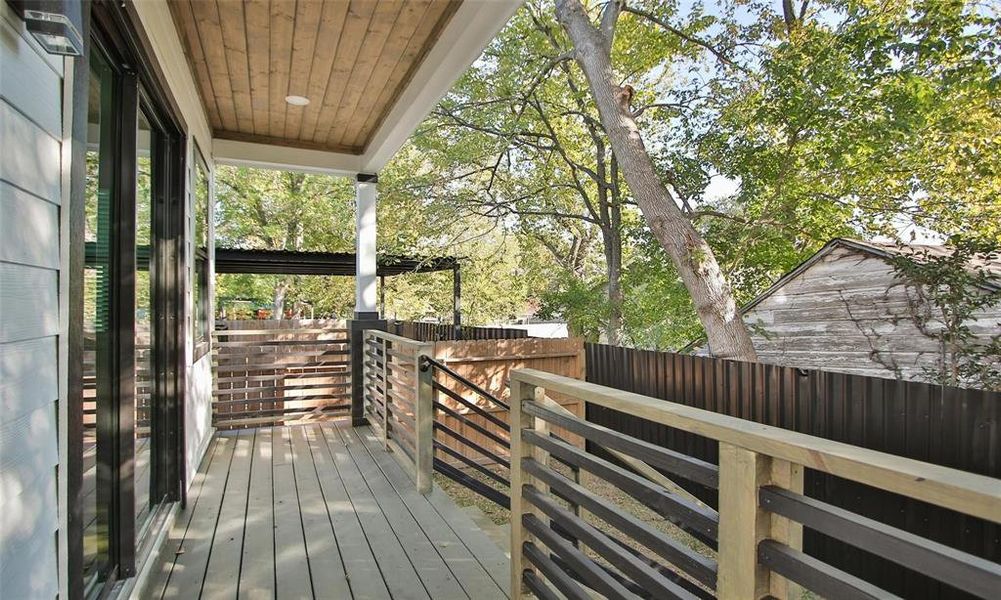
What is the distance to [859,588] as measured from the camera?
875 mm

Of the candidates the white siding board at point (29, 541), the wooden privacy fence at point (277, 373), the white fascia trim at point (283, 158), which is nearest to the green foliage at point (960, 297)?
the white fascia trim at point (283, 158)

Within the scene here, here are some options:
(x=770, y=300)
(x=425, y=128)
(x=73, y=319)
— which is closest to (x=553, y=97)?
(x=425, y=128)

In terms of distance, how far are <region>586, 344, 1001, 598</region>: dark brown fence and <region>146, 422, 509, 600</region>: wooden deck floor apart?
5.71 feet

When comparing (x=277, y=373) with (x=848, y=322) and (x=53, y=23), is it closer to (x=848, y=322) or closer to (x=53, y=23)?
(x=53, y=23)

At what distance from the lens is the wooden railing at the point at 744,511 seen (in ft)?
2.57

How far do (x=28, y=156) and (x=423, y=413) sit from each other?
2.60 meters

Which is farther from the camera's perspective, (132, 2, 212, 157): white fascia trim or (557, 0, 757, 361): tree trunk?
(557, 0, 757, 361): tree trunk

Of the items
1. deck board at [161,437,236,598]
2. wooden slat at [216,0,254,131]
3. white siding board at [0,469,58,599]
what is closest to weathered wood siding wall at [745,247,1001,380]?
deck board at [161,437,236,598]

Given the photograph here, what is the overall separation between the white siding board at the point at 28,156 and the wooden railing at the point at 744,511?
4.24ft

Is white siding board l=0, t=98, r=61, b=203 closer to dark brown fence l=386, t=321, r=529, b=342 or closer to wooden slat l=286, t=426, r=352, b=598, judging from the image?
wooden slat l=286, t=426, r=352, b=598

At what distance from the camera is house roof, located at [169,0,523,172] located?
8.91 ft

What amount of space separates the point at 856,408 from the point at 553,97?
9780 millimetres

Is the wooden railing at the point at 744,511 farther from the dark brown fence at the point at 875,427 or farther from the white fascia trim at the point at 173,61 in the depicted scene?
the white fascia trim at the point at 173,61

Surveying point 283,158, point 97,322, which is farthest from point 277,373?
point 97,322
